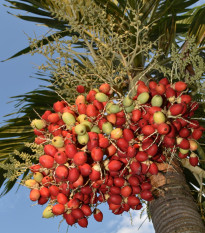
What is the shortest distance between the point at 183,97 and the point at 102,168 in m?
0.60

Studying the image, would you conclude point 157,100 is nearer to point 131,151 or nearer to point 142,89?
point 142,89

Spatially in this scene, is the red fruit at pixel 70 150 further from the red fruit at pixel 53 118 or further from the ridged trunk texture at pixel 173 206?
the ridged trunk texture at pixel 173 206

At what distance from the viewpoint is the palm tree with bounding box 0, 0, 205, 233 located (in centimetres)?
159

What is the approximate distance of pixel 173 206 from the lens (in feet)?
5.18

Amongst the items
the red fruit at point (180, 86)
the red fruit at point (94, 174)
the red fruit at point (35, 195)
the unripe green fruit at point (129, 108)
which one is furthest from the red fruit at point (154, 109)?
the red fruit at point (35, 195)

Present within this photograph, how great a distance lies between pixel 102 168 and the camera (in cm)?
150

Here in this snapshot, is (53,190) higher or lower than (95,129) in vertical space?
lower

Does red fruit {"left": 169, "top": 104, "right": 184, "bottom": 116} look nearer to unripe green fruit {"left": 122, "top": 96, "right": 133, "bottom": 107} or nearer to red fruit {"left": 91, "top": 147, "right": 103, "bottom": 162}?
unripe green fruit {"left": 122, "top": 96, "right": 133, "bottom": 107}

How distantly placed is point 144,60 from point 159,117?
1.63 meters

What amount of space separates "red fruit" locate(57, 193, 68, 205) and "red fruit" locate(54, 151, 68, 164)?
8.1 inches

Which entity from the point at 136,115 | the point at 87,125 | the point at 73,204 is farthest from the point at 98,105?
the point at 73,204

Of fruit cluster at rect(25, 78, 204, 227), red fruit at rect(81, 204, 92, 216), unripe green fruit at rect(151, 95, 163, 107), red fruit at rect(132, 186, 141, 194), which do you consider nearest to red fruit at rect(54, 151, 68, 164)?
fruit cluster at rect(25, 78, 204, 227)

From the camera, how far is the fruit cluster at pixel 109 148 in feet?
4.56

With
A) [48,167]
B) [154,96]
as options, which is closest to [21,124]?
[48,167]
